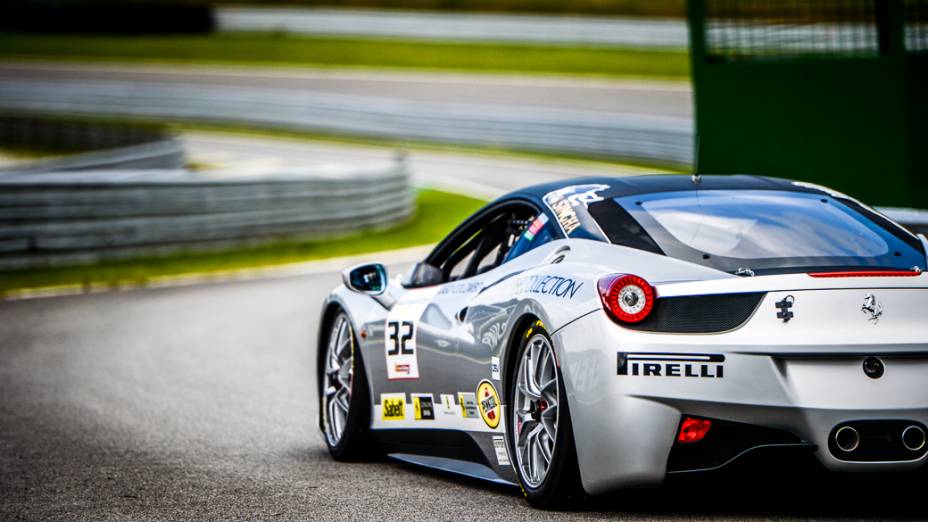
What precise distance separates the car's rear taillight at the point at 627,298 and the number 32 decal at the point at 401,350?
175 cm

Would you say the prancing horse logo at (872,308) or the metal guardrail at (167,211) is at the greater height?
the prancing horse logo at (872,308)

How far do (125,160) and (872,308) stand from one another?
20.7 meters

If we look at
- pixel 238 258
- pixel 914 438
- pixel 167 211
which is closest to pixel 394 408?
pixel 914 438

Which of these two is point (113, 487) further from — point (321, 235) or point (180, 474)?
point (321, 235)

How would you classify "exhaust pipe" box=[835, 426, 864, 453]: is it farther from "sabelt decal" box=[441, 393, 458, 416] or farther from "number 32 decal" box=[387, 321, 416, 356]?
"number 32 decal" box=[387, 321, 416, 356]

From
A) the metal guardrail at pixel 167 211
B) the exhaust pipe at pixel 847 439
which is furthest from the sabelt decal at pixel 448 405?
the metal guardrail at pixel 167 211

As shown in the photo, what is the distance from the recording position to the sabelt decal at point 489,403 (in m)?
5.72

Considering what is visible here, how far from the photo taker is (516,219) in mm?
6414

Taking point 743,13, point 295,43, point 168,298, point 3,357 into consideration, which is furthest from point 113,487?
point 295,43

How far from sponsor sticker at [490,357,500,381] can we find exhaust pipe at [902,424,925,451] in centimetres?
156

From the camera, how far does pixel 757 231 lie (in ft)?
18.1

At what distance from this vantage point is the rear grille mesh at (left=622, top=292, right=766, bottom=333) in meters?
4.84

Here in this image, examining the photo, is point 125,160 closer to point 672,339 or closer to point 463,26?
point 672,339

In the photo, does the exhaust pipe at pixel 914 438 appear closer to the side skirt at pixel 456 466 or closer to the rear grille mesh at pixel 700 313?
the rear grille mesh at pixel 700 313
